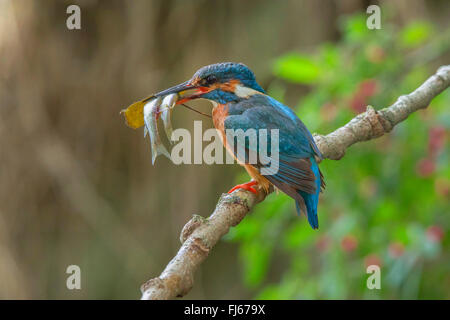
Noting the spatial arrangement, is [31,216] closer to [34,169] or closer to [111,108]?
[34,169]

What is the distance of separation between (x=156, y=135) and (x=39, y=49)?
2.49 meters

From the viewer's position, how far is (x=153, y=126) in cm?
186

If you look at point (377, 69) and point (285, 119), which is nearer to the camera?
point (285, 119)

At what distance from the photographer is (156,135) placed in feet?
5.95

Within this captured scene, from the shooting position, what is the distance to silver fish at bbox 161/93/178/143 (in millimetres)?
1896

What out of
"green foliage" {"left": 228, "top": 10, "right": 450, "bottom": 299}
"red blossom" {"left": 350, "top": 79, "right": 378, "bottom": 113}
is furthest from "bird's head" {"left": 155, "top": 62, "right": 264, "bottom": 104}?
"red blossom" {"left": 350, "top": 79, "right": 378, "bottom": 113}

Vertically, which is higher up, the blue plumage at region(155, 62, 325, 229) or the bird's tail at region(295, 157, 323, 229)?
the blue plumage at region(155, 62, 325, 229)

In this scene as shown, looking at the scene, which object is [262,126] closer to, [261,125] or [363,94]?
[261,125]

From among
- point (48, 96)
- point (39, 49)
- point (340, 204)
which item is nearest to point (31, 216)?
point (48, 96)

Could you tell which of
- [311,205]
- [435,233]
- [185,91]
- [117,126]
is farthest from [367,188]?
[117,126]

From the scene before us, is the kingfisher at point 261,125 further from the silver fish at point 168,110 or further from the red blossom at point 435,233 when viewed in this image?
the red blossom at point 435,233

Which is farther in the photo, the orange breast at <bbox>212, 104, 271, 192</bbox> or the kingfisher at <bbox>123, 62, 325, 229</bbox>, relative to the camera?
the orange breast at <bbox>212, 104, 271, 192</bbox>

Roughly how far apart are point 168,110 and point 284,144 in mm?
440

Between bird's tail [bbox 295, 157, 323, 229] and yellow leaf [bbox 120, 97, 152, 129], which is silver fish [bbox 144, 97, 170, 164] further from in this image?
bird's tail [bbox 295, 157, 323, 229]
